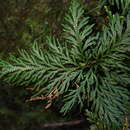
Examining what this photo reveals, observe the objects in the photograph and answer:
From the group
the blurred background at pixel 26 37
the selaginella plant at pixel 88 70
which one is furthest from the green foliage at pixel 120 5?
the blurred background at pixel 26 37

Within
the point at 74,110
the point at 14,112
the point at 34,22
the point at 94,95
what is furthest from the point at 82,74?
the point at 14,112

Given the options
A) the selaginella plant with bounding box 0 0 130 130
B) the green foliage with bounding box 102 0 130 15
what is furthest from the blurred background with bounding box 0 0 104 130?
the selaginella plant with bounding box 0 0 130 130

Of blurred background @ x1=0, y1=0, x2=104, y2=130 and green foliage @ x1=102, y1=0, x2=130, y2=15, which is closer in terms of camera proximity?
green foliage @ x1=102, y1=0, x2=130, y2=15

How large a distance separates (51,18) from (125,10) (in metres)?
0.84

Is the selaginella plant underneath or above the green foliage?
underneath

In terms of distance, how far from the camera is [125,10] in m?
2.36

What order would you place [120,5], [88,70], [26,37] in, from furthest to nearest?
[26,37] → [120,5] → [88,70]

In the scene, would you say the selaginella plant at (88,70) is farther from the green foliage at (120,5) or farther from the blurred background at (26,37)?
the blurred background at (26,37)

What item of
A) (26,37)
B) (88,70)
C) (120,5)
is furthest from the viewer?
(26,37)

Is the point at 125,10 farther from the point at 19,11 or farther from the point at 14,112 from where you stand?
the point at 14,112

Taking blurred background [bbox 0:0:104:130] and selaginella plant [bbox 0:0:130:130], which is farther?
blurred background [bbox 0:0:104:130]

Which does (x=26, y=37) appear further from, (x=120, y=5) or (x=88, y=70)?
(x=120, y=5)

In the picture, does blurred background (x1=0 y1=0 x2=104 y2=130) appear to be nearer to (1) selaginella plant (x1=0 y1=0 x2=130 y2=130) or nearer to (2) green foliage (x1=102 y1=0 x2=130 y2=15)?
(2) green foliage (x1=102 y1=0 x2=130 y2=15)

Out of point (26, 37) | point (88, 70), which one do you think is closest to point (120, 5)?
point (88, 70)
